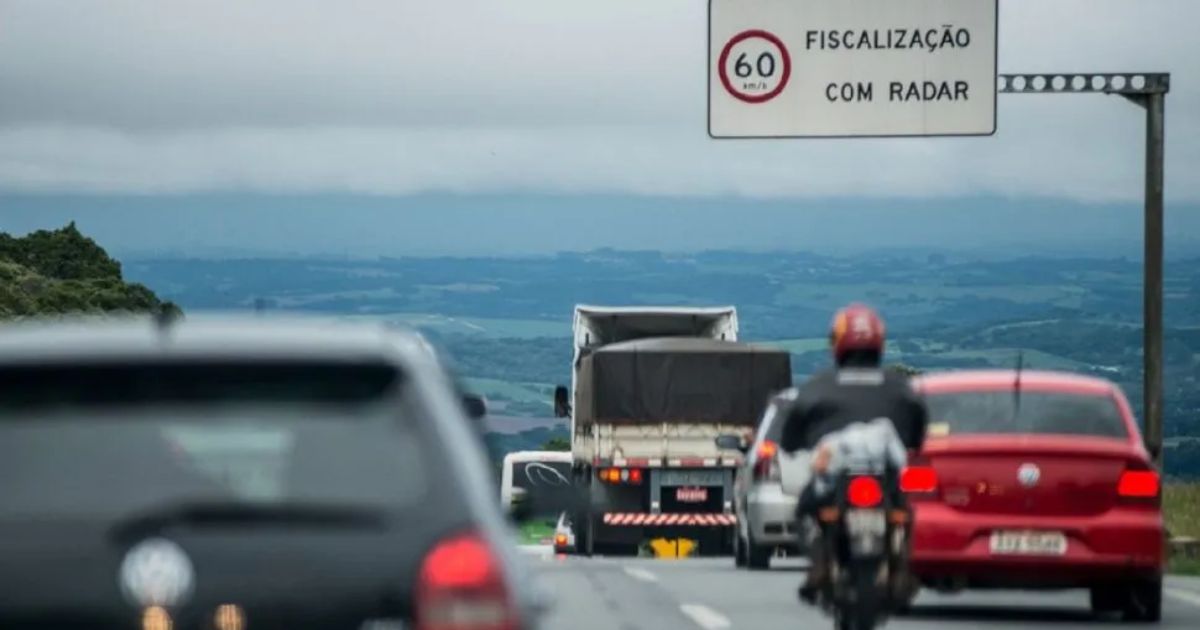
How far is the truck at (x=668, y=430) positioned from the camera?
37.9 meters

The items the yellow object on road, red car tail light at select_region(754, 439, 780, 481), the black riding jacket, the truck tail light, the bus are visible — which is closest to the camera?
the black riding jacket

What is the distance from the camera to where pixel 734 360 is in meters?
39.1

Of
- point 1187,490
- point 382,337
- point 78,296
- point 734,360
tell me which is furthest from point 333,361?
point 78,296

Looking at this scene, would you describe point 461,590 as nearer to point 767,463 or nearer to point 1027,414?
point 1027,414

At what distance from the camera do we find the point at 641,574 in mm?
23578

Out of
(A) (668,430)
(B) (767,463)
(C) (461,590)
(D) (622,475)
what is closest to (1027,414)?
(B) (767,463)

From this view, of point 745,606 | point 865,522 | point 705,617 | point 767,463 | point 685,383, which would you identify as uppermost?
point 865,522

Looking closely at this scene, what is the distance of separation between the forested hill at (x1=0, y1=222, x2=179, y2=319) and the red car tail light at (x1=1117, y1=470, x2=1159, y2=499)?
6458 cm

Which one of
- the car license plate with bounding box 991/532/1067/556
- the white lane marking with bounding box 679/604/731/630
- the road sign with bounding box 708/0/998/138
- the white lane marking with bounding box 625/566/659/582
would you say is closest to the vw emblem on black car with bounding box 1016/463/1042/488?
the car license plate with bounding box 991/532/1067/556

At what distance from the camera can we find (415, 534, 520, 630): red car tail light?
6.52 metres

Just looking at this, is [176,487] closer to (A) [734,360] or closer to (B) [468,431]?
(B) [468,431]

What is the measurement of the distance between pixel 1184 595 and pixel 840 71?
14978 millimetres

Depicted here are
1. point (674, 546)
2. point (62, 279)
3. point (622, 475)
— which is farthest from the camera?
point (62, 279)

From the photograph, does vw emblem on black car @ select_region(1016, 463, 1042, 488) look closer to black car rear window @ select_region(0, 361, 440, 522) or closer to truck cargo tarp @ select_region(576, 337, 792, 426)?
black car rear window @ select_region(0, 361, 440, 522)
